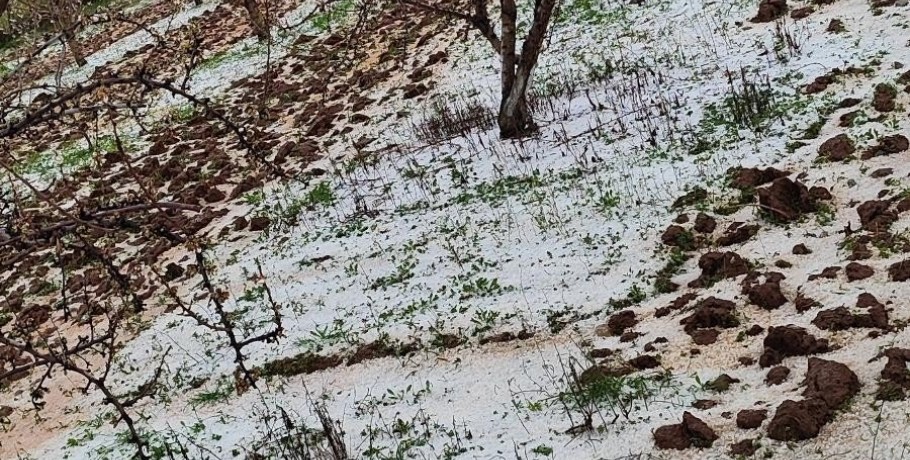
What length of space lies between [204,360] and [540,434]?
367cm

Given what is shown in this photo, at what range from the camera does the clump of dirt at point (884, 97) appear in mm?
7104

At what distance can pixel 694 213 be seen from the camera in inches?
264

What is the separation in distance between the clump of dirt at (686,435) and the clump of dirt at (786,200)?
8.62 feet

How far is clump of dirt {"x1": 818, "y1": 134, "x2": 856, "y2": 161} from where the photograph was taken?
6.68m

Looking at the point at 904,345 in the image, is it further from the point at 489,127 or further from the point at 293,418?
the point at 489,127

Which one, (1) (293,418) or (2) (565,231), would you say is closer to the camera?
(1) (293,418)

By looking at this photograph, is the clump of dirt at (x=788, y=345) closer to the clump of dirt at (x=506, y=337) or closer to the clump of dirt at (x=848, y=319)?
the clump of dirt at (x=848, y=319)

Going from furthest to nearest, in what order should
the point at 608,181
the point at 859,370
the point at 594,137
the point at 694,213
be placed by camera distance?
the point at 594,137
the point at 608,181
the point at 694,213
the point at 859,370

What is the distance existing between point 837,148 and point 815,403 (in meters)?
3.49

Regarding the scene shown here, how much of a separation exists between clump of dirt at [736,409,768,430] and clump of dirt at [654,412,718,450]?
0.47 ft

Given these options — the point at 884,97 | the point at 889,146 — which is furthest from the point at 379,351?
the point at 884,97

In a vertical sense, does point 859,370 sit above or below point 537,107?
below

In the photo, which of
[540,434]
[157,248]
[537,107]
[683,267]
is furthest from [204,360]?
[537,107]

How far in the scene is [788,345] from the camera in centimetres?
451
